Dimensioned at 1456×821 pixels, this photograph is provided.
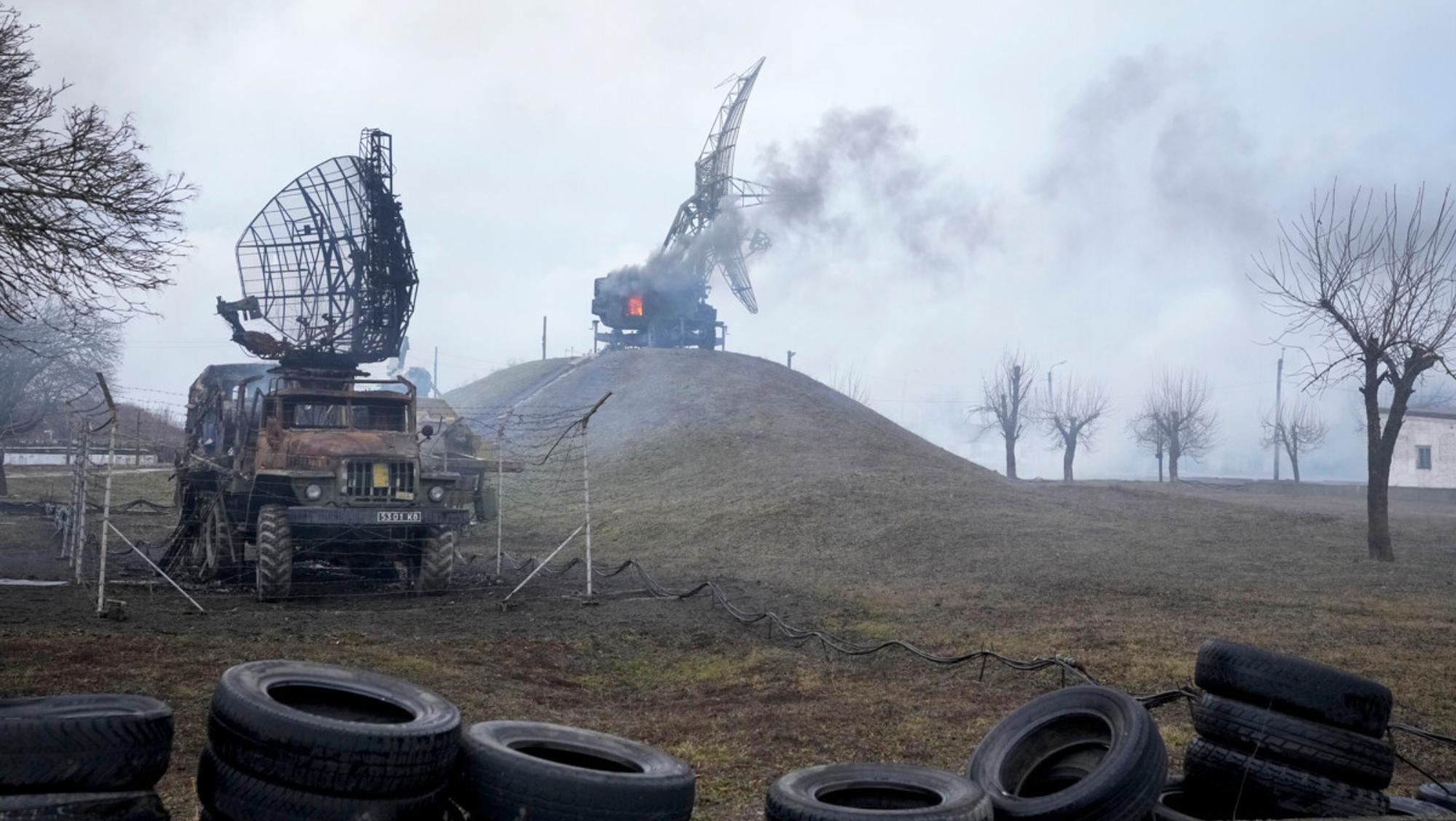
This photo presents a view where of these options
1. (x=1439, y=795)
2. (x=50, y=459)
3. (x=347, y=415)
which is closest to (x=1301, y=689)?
(x=1439, y=795)

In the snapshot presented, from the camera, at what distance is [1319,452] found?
111750 mm

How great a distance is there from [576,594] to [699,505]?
610 inches

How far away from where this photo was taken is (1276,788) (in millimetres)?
5789

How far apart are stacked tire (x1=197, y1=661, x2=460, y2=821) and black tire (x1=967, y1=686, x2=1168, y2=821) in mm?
2727

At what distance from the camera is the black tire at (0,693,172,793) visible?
464 centimetres

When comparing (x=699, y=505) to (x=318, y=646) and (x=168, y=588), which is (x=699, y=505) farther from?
(x=318, y=646)

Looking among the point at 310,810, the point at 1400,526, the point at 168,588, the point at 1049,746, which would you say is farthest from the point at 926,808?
the point at 1400,526

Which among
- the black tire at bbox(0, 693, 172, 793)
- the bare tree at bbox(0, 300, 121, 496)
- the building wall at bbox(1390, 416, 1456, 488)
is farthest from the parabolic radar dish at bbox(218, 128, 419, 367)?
the building wall at bbox(1390, 416, 1456, 488)

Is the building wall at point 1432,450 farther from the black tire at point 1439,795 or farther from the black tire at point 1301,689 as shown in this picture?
the black tire at point 1301,689

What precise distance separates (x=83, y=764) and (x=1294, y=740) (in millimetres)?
5714

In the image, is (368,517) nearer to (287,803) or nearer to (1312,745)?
(287,803)

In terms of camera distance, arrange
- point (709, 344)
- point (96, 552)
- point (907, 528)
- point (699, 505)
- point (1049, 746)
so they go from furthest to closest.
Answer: point (709, 344) < point (699, 505) < point (907, 528) < point (96, 552) < point (1049, 746)

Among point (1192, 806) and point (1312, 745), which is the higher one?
point (1312, 745)

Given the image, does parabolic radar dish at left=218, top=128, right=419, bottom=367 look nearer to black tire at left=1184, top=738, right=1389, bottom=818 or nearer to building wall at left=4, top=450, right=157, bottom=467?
black tire at left=1184, top=738, right=1389, bottom=818
